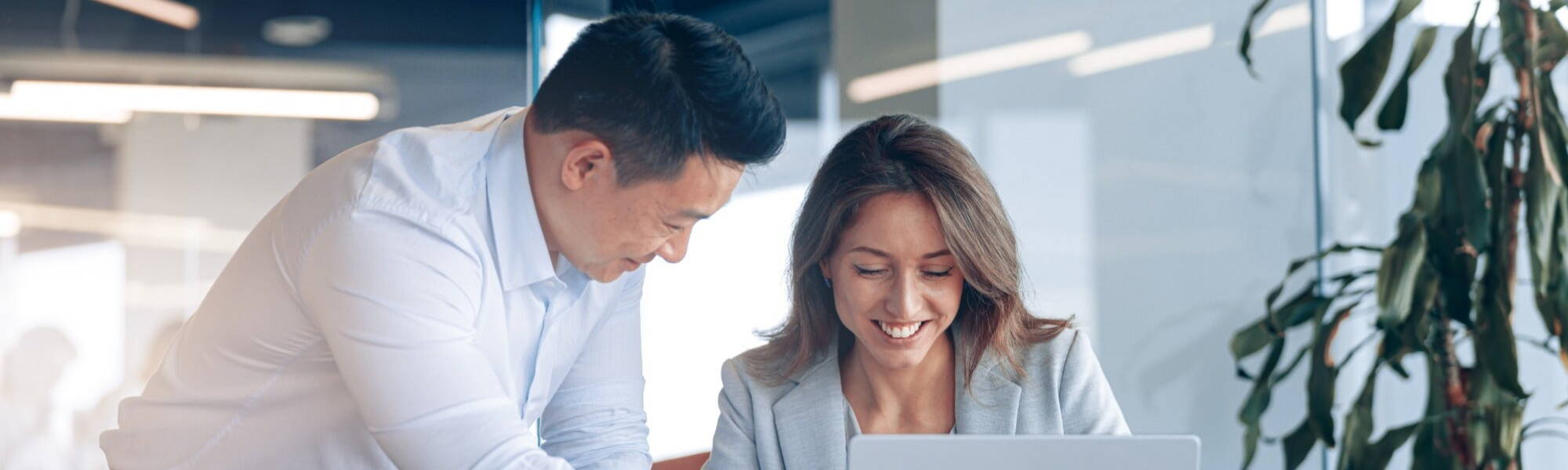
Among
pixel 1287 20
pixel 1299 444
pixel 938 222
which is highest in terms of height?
pixel 1287 20

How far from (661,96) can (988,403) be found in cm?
88

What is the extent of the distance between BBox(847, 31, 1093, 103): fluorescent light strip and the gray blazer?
160 cm

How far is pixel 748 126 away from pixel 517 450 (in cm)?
45

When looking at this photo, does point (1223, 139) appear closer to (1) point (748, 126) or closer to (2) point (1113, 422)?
(2) point (1113, 422)

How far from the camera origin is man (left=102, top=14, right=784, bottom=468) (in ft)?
4.44

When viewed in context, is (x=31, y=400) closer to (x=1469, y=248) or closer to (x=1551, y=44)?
(x=1469, y=248)

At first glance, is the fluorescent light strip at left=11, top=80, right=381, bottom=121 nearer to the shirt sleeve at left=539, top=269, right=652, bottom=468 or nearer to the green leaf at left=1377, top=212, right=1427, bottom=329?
the shirt sleeve at left=539, top=269, right=652, bottom=468

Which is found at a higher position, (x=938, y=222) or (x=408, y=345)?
(x=938, y=222)

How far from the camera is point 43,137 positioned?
309 centimetres

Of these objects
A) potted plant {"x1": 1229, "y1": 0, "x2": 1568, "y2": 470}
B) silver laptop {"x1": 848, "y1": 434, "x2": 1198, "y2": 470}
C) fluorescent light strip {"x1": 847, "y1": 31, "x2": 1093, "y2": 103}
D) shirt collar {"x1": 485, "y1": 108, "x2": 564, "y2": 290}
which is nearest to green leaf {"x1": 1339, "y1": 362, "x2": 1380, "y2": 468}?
potted plant {"x1": 1229, "y1": 0, "x2": 1568, "y2": 470}

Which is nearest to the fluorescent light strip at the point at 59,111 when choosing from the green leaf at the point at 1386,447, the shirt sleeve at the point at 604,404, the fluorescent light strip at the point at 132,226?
the fluorescent light strip at the point at 132,226

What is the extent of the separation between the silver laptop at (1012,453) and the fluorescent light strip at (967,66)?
2.34m

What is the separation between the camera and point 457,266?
1.42 metres

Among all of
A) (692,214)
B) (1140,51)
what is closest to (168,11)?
(692,214)
